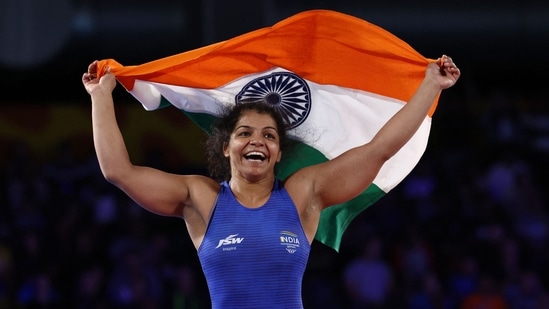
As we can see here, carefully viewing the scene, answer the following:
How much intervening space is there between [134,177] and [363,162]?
94 cm

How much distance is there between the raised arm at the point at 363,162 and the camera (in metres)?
4.28

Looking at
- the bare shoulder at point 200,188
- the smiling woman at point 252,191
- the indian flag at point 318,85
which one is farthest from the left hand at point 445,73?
the bare shoulder at point 200,188

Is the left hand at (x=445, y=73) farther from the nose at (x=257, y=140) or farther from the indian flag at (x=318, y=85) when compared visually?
the nose at (x=257, y=140)

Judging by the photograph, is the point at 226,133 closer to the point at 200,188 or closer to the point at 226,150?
the point at 226,150

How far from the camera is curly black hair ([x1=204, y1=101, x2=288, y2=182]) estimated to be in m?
4.43

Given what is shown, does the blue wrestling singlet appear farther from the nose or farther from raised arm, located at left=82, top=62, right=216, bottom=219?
the nose

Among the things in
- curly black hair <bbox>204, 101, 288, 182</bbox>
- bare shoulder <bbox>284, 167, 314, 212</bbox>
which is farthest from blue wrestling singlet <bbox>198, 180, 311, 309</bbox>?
curly black hair <bbox>204, 101, 288, 182</bbox>

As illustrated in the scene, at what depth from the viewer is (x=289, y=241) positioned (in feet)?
13.5

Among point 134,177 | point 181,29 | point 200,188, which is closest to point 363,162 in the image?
point 200,188

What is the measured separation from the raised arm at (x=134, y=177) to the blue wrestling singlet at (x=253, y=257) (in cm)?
16

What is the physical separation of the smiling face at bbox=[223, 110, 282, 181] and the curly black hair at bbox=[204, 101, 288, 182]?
44 millimetres
